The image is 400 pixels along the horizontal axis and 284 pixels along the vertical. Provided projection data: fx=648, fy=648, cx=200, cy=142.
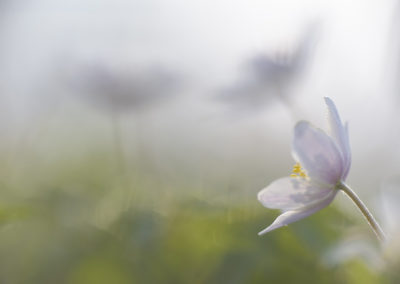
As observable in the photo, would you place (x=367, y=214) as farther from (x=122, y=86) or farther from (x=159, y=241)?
(x=122, y=86)

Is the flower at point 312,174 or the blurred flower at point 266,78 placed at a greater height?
the flower at point 312,174

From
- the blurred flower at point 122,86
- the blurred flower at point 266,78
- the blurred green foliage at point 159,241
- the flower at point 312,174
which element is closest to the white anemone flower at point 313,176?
the flower at point 312,174

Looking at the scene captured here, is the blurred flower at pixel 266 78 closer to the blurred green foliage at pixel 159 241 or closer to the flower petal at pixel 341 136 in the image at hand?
the blurred green foliage at pixel 159 241

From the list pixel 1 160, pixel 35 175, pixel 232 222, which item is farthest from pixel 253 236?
pixel 1 160

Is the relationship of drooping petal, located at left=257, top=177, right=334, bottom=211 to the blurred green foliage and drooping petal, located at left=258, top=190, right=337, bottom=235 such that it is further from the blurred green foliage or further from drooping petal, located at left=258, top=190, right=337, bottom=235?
the blurred green foliage

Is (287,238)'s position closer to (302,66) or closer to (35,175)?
(302,66)

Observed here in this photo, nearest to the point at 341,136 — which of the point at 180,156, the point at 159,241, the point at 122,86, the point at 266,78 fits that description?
the point at 159,241
